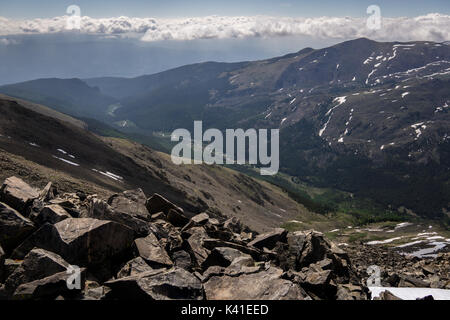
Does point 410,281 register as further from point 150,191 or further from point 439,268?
point 150,191

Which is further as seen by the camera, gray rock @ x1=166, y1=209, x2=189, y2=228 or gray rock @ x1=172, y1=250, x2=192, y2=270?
gray rock @ x1=166, y1=209, x2=189, y2=228

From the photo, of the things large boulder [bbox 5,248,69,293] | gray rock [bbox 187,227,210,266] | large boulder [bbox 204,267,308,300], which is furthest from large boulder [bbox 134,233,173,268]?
large boulder [bbox 5,248,69,293]

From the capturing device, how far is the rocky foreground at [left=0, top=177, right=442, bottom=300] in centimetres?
1891

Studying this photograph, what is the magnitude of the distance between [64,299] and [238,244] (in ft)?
49.7

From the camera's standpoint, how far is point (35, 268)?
19031 millimetres

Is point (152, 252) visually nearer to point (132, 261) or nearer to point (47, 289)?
point (132, 261)

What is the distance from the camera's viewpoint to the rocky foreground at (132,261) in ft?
62.0

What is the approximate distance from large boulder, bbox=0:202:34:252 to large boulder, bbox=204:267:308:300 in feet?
40.4

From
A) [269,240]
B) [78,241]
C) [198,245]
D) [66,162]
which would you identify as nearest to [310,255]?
[269,240]

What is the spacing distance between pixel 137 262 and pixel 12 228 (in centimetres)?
828

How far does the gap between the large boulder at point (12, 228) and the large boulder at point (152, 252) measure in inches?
278

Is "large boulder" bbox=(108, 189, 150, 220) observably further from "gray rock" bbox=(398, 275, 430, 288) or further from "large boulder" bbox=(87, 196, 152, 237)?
"gray rock" bbox=(398, 275, 430, 288)

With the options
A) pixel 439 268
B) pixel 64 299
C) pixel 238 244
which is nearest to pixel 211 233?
pixel 238 244

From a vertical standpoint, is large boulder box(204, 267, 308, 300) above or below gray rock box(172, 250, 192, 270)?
above
